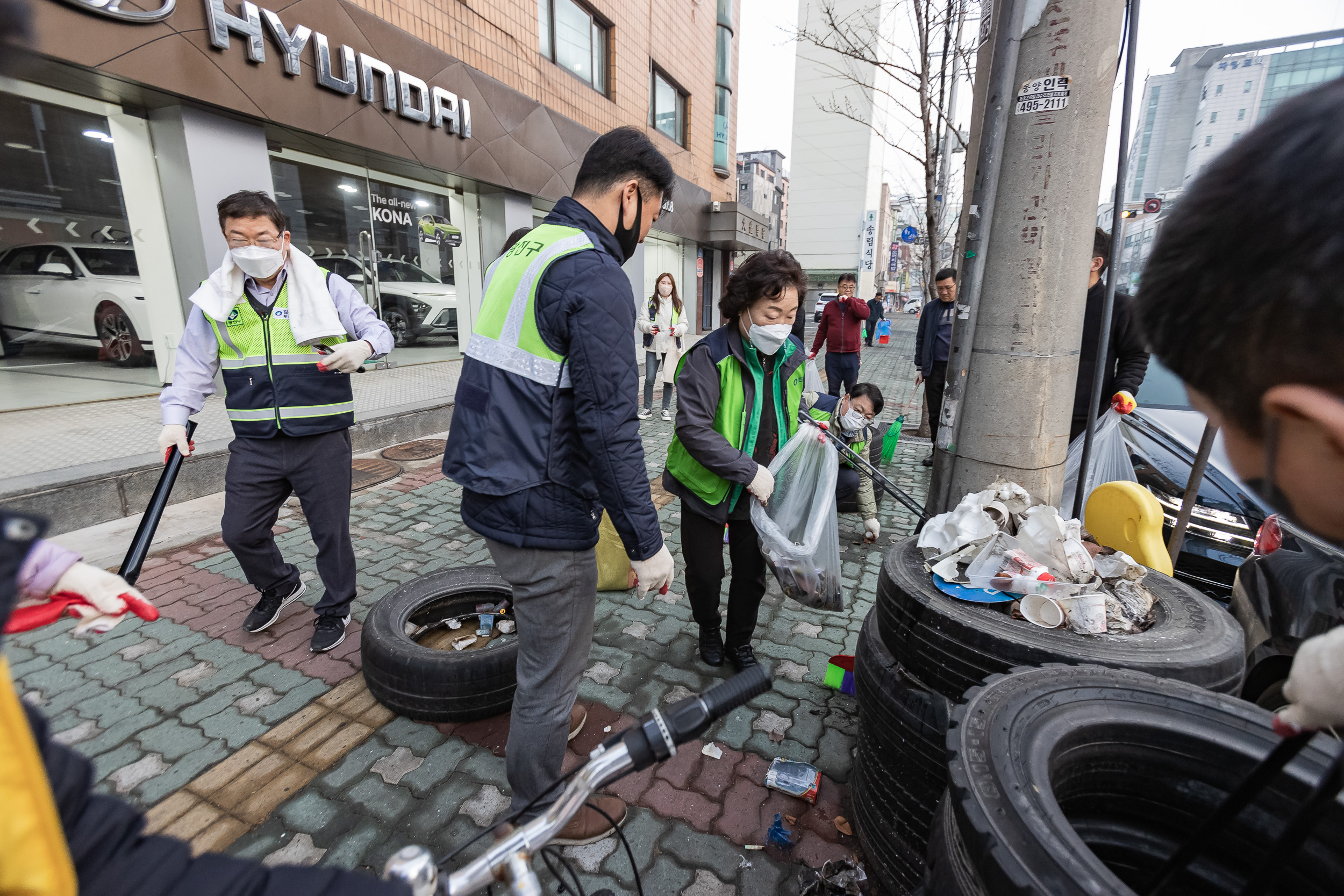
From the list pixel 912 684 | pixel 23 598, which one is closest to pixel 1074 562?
pixel 912 684

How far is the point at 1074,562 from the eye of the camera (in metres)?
2.00

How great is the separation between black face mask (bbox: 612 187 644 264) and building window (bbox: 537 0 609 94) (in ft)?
37.9

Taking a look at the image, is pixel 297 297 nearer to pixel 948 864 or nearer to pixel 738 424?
pixel 738 424

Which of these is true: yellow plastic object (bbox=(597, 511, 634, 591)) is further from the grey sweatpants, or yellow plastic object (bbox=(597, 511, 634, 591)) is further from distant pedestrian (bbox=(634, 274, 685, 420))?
distant pedestrian (bbox=(634, 274, 685, 420))

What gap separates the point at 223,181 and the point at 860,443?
23.5 ft

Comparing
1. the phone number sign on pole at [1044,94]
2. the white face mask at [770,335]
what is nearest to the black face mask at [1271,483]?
Answer: the white face mask at [770,335]

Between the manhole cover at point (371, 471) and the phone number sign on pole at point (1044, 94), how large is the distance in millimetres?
5582

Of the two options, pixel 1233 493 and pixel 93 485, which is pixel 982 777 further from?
pixel 93 485

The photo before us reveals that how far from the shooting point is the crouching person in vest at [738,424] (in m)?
2.77

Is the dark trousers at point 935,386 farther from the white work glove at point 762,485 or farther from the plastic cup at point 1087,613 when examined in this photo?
the plastic cup at point 1087,613

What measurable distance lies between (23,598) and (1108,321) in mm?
3607

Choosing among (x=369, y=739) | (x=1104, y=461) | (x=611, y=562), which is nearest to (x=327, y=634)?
(x=369, y=739)

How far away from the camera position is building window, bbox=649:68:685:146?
628 inches

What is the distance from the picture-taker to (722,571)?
3.04m
